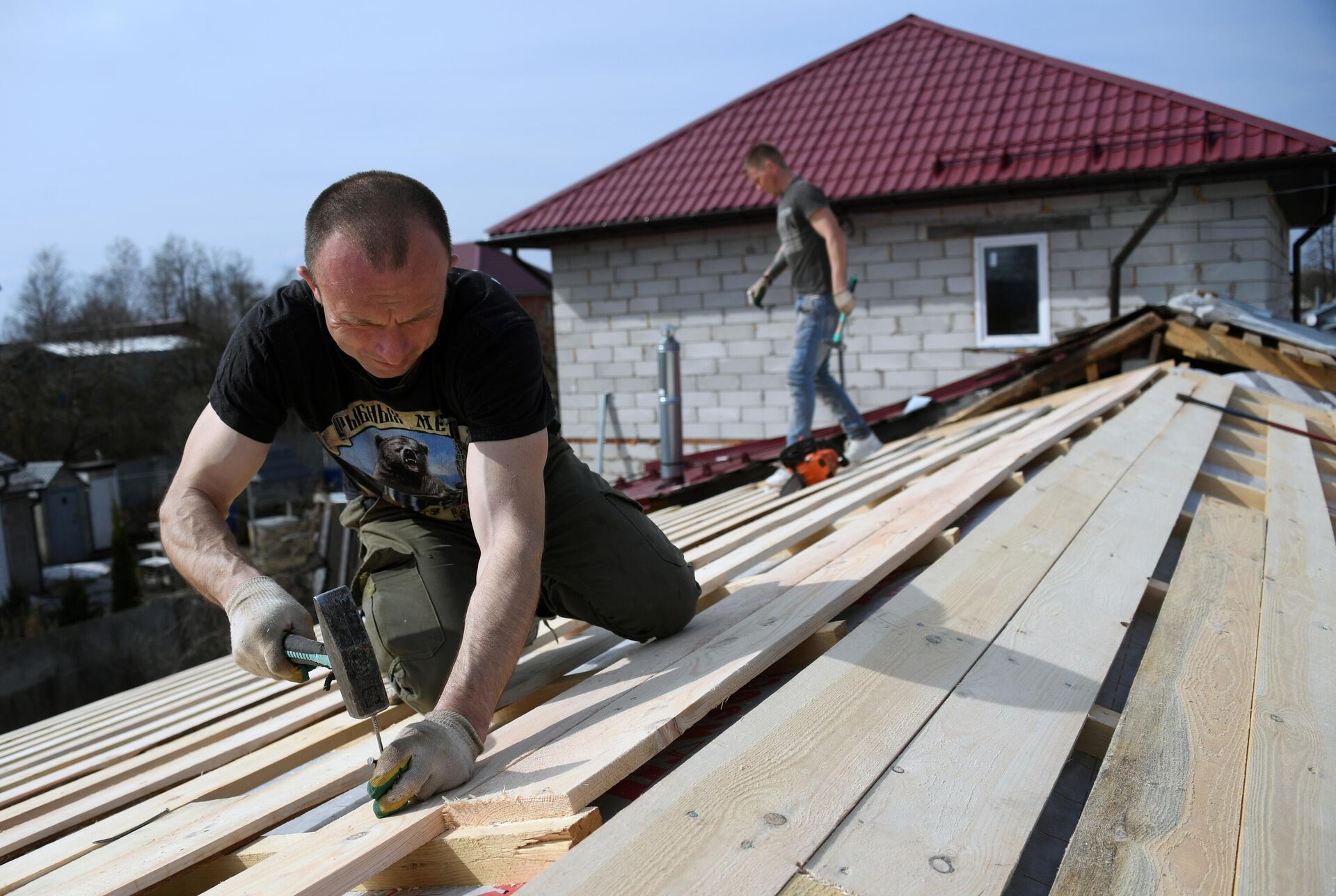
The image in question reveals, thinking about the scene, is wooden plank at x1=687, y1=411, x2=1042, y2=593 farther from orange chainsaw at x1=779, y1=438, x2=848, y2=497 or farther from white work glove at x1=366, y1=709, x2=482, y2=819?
white work glove at x1=366, y1=709, x2=482, y2=819

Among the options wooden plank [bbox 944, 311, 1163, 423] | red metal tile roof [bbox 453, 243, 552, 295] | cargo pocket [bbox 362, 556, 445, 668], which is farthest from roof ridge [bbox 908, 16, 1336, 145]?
red metal tile roof [bbox 453, 243, 552, 295]

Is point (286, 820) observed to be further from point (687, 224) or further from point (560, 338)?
point (560, 338)

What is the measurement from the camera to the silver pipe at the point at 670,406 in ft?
22.9

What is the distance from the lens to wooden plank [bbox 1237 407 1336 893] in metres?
1.19

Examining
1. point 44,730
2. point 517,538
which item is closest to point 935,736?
point 517,538

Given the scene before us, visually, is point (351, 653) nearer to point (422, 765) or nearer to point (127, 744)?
point (422, 765)

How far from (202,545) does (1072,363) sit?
20.4 ft

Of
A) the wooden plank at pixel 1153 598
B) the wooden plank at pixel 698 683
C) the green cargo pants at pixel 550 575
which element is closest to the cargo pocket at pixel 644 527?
the green cargo pants at pixel 550 575

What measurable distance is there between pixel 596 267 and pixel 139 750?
9.38 m

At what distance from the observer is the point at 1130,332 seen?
21.6 ft

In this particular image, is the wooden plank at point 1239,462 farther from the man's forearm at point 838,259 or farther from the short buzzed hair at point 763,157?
the short buzzed hair at point 763,157

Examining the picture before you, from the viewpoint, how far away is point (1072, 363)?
670 centimetres

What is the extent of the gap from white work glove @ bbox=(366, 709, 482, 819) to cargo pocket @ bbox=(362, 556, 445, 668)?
0.66 meters

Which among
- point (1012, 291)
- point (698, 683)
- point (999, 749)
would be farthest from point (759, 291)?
point (999, 749)
